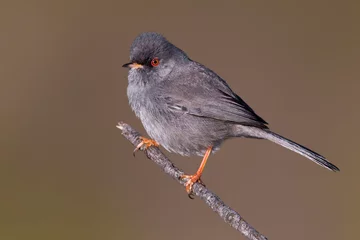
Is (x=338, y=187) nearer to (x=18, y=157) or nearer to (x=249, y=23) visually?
(x=249, y=23)

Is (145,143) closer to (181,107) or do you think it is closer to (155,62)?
(181,107)

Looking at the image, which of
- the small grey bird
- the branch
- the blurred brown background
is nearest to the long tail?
the small grey bird

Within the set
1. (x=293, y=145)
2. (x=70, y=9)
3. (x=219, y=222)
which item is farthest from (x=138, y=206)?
(x=70, y=9)

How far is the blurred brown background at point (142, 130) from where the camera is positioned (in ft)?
20.4

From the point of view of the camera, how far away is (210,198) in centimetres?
371

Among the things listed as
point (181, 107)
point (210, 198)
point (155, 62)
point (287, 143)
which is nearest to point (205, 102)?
point (181, 107)

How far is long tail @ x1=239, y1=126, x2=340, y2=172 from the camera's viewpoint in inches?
168

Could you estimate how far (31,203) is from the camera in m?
6.41

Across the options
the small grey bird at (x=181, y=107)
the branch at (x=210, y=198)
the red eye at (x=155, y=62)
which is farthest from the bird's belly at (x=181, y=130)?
Result: the red eye at (x=155, y=62)

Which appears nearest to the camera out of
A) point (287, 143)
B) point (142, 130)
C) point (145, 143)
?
point (287, 143)

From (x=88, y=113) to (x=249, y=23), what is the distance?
2.66 metres

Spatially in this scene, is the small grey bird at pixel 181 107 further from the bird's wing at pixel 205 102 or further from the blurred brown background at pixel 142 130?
the blurred brown background at pixel 142 130

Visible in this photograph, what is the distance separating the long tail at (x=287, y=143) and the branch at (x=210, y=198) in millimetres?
672

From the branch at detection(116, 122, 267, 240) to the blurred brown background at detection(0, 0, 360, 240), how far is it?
171 centimetres
